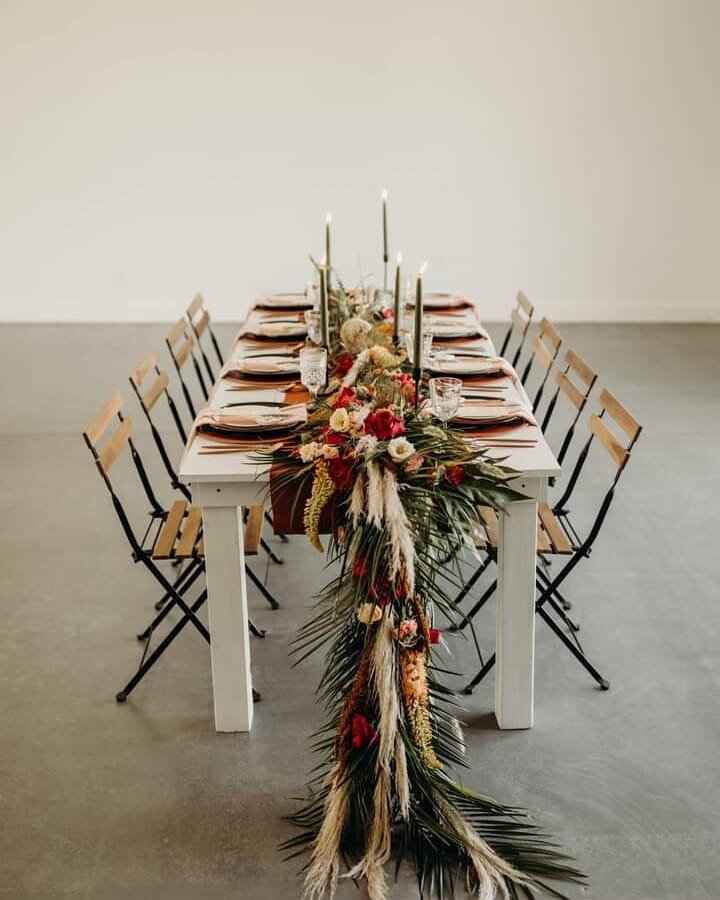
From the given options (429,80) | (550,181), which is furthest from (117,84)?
(550,181)

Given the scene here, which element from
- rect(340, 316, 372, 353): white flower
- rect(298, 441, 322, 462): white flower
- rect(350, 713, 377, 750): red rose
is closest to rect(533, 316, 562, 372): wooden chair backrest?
rect(340, 316, 372, 353): white flower

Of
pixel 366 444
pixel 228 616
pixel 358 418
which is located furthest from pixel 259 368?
pixel 366 444

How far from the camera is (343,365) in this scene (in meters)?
3.93

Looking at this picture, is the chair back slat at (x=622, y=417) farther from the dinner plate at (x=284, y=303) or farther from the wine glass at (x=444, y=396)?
the dinner plate at (x=284, y=303)

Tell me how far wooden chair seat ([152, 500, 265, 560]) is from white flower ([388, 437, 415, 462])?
88 cm

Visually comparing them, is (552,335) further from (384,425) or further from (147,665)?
(147,665)

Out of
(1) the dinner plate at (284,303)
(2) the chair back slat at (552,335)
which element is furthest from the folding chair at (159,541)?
(1) the dinner plate at (284,303)

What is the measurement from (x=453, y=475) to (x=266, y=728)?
3.60ft

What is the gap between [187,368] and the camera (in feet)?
23.4

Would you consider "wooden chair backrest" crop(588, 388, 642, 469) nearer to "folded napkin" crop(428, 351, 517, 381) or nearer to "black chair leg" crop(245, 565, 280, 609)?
"folded napkin" crop(428, 351, 517, 381)

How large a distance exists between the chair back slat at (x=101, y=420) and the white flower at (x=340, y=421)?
2.78ft

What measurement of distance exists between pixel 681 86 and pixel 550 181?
1059 millimetres

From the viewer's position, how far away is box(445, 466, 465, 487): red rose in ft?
9.70

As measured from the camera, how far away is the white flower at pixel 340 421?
2988 millimetres
